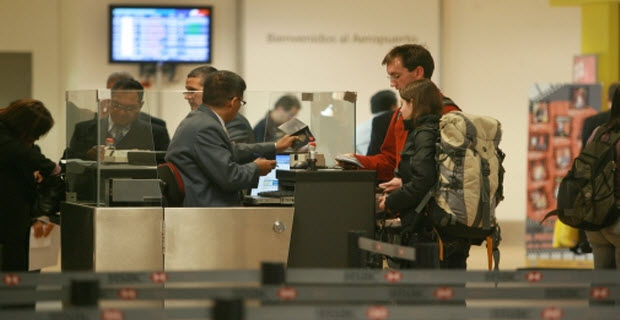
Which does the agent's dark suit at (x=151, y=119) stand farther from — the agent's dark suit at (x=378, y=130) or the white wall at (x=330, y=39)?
the white wall at (x=330, y=39)

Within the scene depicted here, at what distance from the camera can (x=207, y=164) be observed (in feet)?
17.4

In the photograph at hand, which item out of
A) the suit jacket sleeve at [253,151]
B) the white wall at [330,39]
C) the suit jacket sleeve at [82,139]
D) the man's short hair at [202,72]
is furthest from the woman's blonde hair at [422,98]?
the white wall at [330,39]

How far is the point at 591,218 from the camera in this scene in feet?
18.2

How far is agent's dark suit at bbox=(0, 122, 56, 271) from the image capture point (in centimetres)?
599

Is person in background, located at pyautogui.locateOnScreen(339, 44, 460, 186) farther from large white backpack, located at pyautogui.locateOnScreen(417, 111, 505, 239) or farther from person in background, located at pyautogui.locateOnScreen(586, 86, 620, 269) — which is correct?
person in background, located at pyautogui.locateOnScreen(586, 86, 620, 269)

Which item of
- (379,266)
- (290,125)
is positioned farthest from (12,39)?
(379,266)

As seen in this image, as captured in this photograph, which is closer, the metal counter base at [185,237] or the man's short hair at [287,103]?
the metal counter base at [185,237]

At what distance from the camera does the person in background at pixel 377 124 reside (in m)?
8.38

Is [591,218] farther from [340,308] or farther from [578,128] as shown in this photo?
[578,128]

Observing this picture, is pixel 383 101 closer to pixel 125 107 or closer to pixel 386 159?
pixel 386 159

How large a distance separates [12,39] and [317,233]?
22.3ft

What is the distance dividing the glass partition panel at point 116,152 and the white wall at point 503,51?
6.75m

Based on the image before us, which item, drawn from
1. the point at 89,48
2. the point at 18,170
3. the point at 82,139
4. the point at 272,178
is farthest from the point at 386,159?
the point at 89,48

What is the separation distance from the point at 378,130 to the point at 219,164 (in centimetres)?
325
